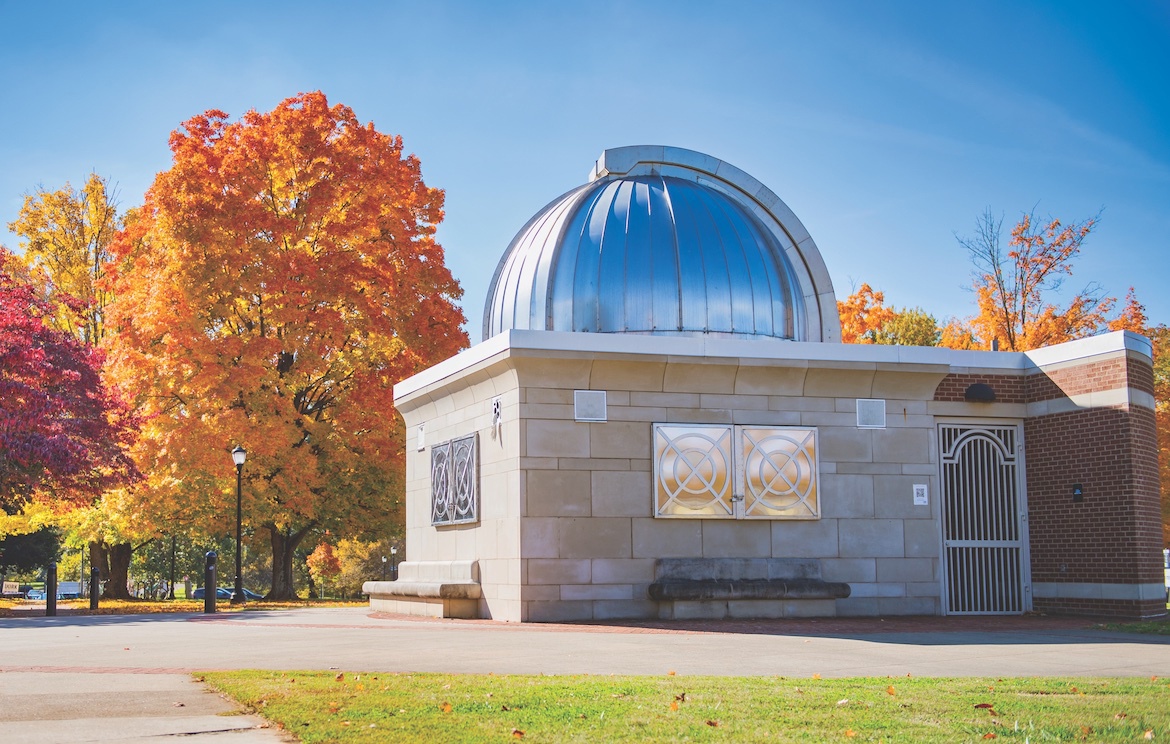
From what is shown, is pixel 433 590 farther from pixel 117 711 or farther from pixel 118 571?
pixel 118 571

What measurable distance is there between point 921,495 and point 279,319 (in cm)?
1552

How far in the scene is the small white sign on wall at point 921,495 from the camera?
18.5 m

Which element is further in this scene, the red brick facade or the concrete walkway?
the red brick facade

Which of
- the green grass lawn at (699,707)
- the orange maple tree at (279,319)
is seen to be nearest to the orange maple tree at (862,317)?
the orange maple tree at (279,319)

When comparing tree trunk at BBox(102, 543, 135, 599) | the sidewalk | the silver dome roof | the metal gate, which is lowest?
tree trunk at BBox(102, 543, 135, 599)

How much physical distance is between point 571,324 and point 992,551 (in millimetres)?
7970

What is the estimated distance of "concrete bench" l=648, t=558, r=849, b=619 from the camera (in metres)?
16.6

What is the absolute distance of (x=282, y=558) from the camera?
103ft

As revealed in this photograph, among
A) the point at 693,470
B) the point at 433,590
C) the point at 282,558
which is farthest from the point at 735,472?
the point at 282,558

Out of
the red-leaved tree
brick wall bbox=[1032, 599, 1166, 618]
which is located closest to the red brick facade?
brick wall bbox=[1032, 599, 1166, 618]

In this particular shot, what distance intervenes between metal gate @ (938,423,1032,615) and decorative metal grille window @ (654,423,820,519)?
280cm

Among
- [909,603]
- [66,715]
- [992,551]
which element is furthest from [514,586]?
[66,715]

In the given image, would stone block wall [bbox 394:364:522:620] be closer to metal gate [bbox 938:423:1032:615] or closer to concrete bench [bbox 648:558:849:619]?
concrete bench [bbox 648:558:849:619]

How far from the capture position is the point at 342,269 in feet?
91.0
